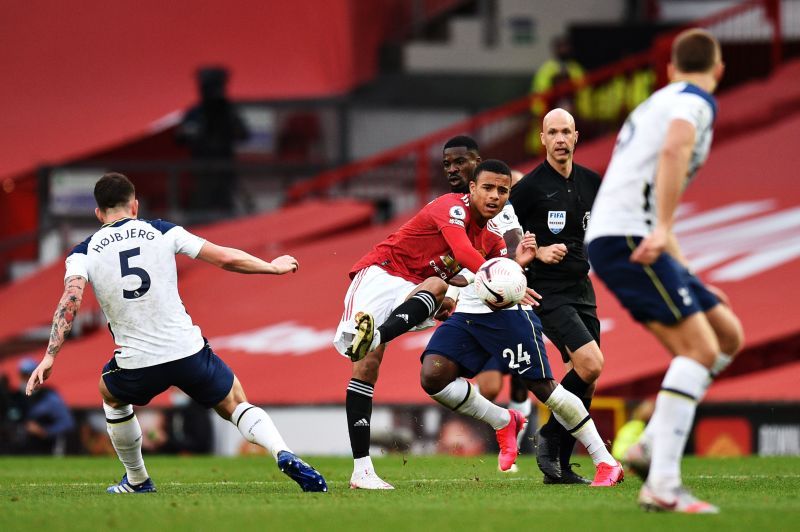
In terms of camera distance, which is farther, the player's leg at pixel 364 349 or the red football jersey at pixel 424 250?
the red football jersey at pixel 424 250

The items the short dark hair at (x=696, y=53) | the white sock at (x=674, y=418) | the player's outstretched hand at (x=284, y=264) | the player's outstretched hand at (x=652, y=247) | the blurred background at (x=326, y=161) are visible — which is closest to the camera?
the player's outstretched hand at (x=652, y=247)

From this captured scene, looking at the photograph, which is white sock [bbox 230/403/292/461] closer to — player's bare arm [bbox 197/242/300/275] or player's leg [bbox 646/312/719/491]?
player's bare arm [bbox 197/242/300/275]

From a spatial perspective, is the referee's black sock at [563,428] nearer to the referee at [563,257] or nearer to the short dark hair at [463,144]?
the referee at [563,257]

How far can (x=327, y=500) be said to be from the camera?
27.0 ft

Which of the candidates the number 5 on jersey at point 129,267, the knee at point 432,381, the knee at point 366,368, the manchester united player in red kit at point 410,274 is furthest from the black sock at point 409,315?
the number 5 on jersey at point 129,267

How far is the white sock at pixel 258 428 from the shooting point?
8.72 m

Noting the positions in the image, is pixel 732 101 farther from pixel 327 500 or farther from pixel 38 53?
pixel 327 500

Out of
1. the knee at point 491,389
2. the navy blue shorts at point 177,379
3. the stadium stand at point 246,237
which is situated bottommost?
the stadium stand at point 246,237

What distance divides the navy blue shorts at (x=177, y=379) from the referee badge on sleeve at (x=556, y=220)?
233 cm

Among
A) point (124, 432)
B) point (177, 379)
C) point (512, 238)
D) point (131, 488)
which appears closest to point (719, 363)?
point (512, 238)

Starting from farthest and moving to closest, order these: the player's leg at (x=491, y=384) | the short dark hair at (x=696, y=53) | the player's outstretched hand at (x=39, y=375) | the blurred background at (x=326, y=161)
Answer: the blurred background at (x=326, y=161) < the player's leg at (x=491, y=384) < the player's outstretched hand at (x=39, y=375) < the short dark hair at (x=696, y=53)

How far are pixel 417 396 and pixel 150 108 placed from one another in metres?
11.8

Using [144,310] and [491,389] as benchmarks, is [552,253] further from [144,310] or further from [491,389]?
[491,389]

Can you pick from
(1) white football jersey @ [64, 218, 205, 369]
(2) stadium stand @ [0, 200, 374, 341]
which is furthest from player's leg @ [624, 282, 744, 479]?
(2) stadium stand @ [0, 200, 374, 341]
